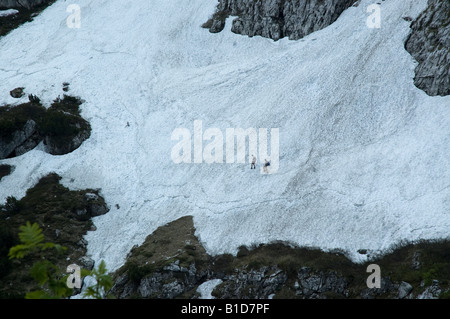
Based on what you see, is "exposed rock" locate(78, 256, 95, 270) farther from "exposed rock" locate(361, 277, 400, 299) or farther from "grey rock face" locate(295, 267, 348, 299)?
"exposed rock" locate(361, 277, 400, 299)

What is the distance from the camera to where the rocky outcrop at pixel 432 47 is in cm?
4356

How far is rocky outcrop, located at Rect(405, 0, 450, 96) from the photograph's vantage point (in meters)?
43.6

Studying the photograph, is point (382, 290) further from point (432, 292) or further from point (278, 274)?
point (278, 274)

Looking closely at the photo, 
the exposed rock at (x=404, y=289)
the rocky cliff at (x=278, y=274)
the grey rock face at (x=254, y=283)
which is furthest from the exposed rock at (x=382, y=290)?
the grey rock face at (x=254, y=283)

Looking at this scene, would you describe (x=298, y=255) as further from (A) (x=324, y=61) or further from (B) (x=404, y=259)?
(A) (x=324, y=61)

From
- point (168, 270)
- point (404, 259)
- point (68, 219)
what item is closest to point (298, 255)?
point (404, 259)

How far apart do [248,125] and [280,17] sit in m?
22.0

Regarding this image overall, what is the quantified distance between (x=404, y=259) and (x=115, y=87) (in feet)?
139

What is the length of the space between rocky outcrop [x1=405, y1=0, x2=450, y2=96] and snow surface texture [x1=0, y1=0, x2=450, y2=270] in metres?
1.07

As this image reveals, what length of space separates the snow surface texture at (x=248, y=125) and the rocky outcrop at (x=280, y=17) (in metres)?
1.63

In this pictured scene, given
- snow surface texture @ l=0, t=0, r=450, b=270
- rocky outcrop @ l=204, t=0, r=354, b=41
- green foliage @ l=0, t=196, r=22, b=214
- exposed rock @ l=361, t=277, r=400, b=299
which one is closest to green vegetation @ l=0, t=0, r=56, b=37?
snow surface texture @ l=0, t=0, r=450, b=270

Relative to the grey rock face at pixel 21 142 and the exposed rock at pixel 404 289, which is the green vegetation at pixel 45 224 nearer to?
the grey rock face at pixel 21 142
